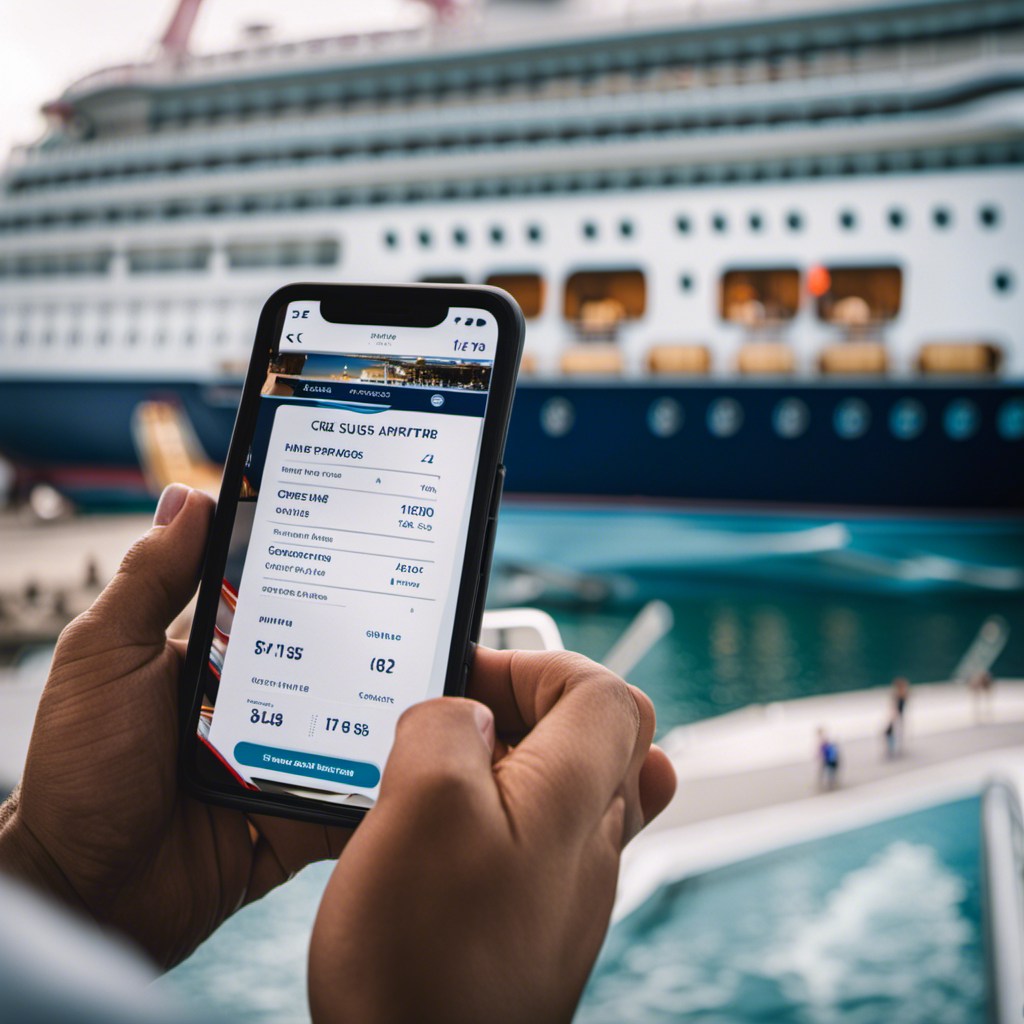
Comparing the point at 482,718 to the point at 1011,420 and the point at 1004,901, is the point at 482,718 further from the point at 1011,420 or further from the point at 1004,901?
the point at 1011,420

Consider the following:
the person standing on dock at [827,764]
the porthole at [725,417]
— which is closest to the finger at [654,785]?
the person standing on dock at [827,764]

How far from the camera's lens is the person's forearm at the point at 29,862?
0.85 m

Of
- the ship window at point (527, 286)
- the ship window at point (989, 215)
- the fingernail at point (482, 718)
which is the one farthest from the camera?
the ship window at point (527, 286)

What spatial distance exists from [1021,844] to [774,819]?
1.22 m

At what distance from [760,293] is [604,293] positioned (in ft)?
6.88

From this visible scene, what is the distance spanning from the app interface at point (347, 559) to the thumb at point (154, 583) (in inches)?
1.7

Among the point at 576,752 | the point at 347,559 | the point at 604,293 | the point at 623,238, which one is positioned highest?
the point at 623,238

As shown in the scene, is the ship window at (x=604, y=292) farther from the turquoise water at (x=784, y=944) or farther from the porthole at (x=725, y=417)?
the turquoise water at (x=784, y=944)

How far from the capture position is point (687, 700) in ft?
26.5

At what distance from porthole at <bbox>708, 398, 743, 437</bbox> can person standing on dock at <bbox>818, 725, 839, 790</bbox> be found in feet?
20.2

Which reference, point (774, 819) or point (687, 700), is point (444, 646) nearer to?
point (774, 819)

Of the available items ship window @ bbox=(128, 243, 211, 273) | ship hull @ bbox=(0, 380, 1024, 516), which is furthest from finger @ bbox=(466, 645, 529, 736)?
ship window @ bbox=(128, 243, 211, 273)

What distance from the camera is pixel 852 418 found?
401 inches

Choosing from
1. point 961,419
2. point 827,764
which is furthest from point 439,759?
point 961,419
